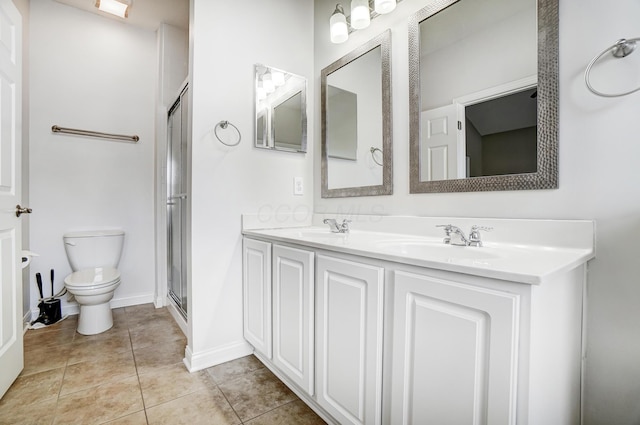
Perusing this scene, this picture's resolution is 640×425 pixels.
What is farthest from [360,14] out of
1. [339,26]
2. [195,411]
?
[195,411]

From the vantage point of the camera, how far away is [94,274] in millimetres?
2244

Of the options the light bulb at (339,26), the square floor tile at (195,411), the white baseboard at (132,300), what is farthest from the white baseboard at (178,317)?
the light bulb at (339,26)

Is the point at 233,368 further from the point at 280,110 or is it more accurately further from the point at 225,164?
the point at 280,110

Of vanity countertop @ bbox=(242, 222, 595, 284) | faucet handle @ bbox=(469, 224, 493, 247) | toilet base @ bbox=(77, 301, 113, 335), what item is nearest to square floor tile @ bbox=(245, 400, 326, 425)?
vanity countertop @ bbox=(242, 222, 595, 284)

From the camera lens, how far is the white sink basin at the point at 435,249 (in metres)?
1.09

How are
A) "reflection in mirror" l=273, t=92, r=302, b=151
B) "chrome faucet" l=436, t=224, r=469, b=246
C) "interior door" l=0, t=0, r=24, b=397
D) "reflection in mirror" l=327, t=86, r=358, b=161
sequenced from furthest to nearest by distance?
1. "reflection in mirror" l=273, t=92, r=302, b=151
2. "reflection in mirror" l=327, t=86, r=358, b=161
3. "interior door" l=0, t=0, r=24, b=397
4. "chrome faucet" l=436, t=224, r=469, b=246

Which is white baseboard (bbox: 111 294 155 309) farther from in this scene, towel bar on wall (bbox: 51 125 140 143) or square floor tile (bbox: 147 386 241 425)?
square floor tile (bbox: 147 386 241 425)

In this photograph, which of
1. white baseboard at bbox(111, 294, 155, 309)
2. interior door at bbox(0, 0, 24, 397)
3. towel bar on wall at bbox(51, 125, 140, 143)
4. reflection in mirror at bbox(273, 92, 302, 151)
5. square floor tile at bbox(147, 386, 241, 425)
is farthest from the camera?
white baseboard at bbox(111, 294, 155, 309)

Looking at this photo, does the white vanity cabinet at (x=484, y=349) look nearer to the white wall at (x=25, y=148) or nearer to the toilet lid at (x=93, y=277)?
the toilet lid at (x=93, y=277)

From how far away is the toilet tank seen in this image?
2377 mm

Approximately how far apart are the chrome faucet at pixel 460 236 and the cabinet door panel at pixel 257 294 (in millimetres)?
875

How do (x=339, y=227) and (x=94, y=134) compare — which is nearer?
(x=339, y=227)

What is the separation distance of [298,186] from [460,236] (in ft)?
3.90

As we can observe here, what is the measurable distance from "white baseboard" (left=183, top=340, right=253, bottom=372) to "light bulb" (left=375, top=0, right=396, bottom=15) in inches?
81.1
